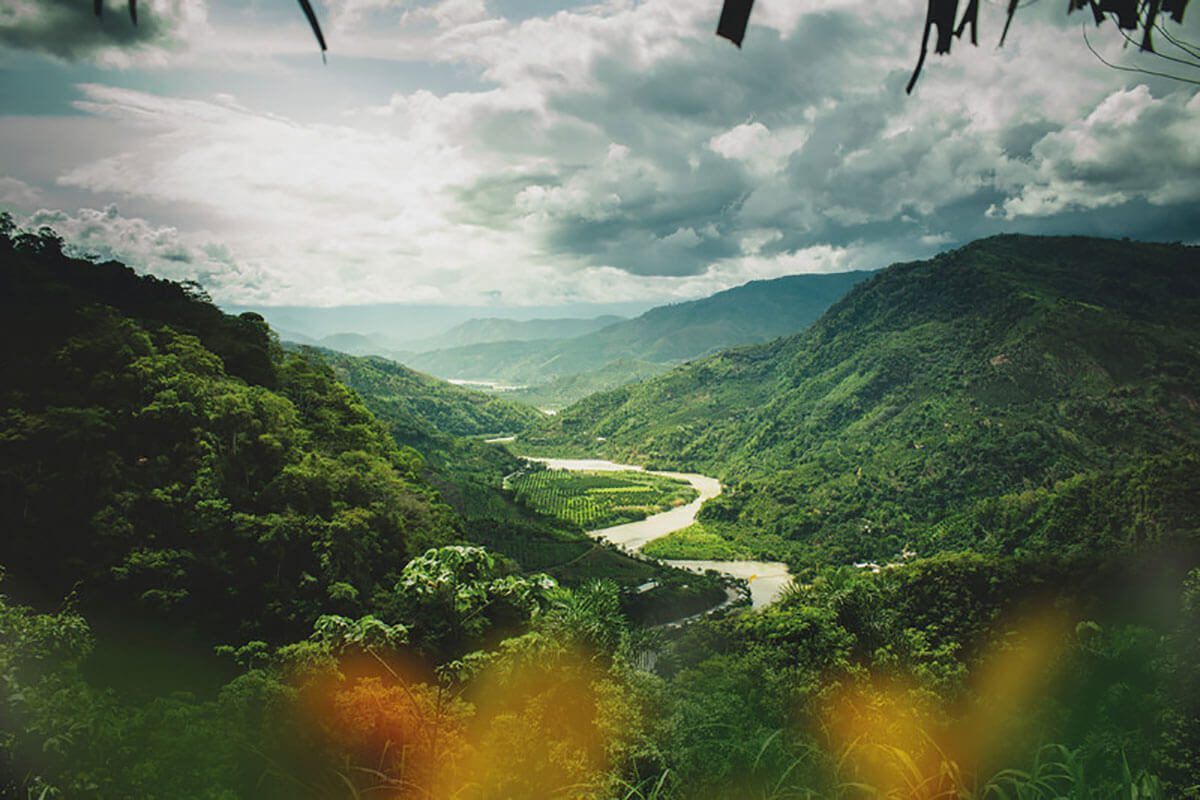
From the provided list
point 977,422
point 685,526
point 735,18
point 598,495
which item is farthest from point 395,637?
point 977,422

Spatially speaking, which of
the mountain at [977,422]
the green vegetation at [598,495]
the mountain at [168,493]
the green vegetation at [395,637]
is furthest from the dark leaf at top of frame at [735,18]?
the green vegetation at [598,495]

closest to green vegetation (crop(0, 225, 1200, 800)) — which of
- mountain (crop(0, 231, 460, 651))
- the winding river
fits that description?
mountain (crop(0, 231, 460, 651))

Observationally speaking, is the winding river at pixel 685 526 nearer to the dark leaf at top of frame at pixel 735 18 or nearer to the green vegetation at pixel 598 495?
the green vegetation at pixel 598 495

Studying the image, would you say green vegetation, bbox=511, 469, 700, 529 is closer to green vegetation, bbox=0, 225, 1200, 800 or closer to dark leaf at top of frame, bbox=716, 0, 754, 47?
green vegetation, bbox=0, 225, 1200, 800

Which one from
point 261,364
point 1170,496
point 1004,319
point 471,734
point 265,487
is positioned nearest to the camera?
point 471,734

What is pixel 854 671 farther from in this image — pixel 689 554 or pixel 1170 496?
pixel 689 554

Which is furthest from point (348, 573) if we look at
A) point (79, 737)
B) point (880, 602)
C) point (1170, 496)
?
point (1170, 496)
